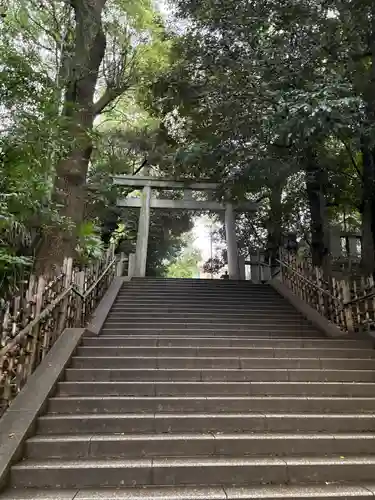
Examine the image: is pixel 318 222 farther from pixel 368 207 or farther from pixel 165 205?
pixel 165 205

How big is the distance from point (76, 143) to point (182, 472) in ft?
17.2

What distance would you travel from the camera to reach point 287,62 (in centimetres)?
667

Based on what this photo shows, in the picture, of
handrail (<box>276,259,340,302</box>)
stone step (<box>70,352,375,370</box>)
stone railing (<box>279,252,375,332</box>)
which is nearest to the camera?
stone step (<box>70,352,375,370</box>)

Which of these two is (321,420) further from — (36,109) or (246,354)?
(36,109)

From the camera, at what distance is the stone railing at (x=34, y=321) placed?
136 inches

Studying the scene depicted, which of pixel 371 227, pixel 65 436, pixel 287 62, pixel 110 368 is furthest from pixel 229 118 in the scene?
pixel 65 436

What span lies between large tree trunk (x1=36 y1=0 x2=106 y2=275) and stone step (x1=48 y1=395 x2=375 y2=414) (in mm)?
2997

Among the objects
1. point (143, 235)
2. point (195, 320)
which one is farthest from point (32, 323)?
point (143, 235)

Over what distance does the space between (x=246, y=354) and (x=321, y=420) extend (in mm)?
1562

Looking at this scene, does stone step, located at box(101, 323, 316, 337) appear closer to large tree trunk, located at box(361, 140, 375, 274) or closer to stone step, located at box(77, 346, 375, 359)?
stone step, located at box(77, 346, 375, 359)

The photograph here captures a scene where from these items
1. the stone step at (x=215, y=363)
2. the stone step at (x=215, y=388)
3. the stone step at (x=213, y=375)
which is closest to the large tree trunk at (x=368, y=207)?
the stone step at (x=215, y=363)

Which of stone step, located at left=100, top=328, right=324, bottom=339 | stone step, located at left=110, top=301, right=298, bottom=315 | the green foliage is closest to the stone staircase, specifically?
stone step, located at left=100, top=328, right=324, bottom=339

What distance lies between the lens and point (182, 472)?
2.93 metres

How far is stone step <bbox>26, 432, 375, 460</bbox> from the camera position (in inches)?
124
